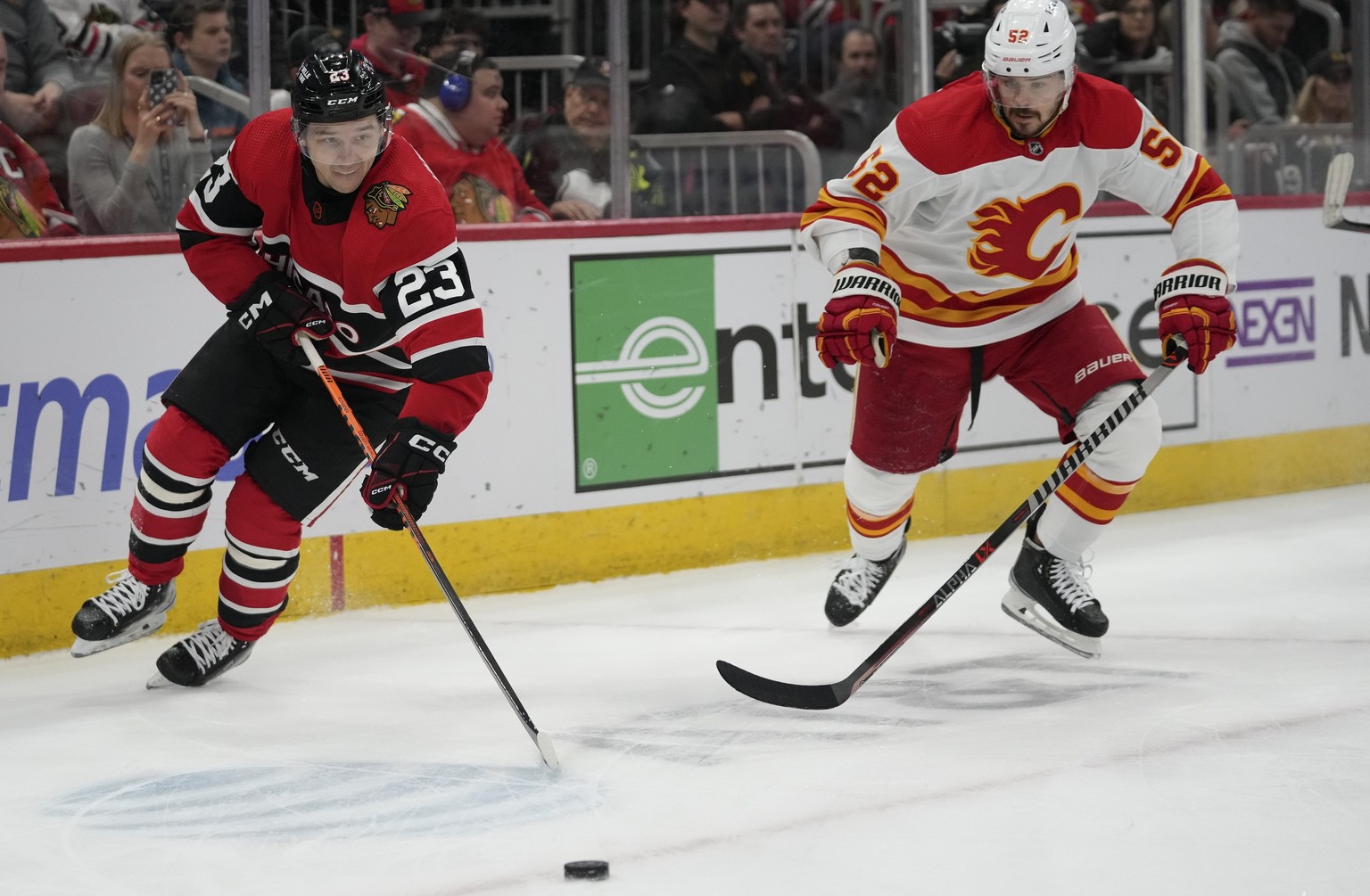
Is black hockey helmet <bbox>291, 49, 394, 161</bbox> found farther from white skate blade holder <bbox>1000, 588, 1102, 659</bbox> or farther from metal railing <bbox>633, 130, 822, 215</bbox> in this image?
metal railing <bbox>633, 130, 822, 215</bbox>

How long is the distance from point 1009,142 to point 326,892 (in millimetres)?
1977

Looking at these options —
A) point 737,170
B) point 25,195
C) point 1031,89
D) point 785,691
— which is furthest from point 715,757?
point 737,170

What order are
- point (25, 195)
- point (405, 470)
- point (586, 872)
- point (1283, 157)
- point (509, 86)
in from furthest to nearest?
point (1283, 157), point (509, 86), point (25, 195), point (405, 470), point (586, 872)

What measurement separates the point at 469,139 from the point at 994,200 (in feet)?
5.61

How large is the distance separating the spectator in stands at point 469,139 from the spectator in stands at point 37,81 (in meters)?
0.87

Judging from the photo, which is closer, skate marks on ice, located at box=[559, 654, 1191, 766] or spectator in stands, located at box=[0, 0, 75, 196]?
skate marks on ice, located at box=[559, 654, 1191, 766]

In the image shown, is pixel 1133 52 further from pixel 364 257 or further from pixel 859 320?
pixel 364 257

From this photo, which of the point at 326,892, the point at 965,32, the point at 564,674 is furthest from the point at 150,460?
the point at 965,32

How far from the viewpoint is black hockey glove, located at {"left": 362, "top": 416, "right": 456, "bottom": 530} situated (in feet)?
9.27

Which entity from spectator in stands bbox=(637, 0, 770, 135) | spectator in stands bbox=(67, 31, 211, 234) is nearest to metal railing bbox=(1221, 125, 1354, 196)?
spectator in stands bbox=(637, 0, 770, 135)

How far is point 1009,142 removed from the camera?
3369 mm

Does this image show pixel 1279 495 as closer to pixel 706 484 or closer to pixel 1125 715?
pixel 706 484

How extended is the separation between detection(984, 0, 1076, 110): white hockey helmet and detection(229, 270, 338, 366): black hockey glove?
52.9 inches

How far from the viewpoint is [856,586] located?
12.8ft
